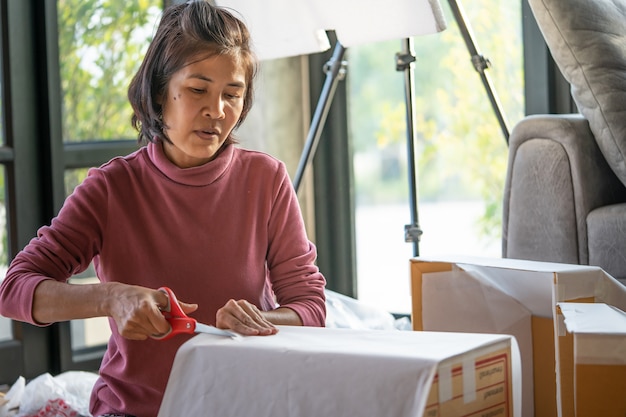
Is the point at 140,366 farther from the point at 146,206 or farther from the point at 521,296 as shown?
the point at 521,296

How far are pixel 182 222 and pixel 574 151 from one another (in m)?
0.88

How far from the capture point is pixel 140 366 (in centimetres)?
125

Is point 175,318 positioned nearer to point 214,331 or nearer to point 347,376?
point 214,331

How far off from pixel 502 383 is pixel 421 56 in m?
1.98

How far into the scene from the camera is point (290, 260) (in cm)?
134

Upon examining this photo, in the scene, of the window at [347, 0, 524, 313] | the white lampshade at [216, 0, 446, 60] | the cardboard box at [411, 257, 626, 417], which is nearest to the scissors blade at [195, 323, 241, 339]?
the cardboard box at [411, 257, 626, 417]

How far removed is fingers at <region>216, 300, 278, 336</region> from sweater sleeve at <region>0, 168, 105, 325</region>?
29cm

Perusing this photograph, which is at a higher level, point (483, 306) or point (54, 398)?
point (483, 306)

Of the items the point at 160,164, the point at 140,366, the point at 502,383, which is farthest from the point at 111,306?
the point at 502,383

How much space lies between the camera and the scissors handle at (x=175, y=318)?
1.03 m

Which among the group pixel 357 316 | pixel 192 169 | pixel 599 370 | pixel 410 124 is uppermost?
pixel 410 124

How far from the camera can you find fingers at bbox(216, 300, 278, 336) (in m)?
1.05

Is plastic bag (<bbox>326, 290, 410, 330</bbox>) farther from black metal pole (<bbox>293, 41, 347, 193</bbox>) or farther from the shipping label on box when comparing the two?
the shipping label on box

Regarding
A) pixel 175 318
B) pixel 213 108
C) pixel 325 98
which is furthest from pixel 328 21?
pixel 175 318
